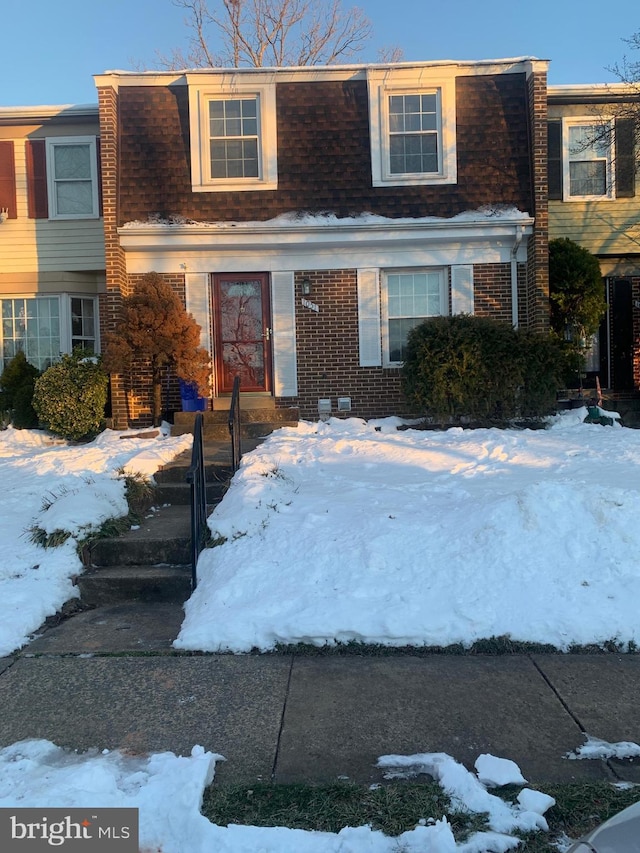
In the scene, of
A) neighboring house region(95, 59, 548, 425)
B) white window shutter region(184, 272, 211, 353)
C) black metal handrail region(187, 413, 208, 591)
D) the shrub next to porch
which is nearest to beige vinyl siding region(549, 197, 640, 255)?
neighboring house region(95, 59, 548, 425)

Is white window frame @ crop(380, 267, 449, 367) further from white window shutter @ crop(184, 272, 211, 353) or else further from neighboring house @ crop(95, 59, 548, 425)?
white window shutter @ crop(184, 272, 211, 353)

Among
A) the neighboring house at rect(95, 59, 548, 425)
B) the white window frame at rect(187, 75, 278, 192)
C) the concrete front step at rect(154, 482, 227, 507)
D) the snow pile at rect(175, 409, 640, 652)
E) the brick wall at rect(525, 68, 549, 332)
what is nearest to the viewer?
the snow pile at rect(175, 409, 640, 652)

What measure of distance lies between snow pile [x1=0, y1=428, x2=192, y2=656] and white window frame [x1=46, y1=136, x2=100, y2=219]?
477cm

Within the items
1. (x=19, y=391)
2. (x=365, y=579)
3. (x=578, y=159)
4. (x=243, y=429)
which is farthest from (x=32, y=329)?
(x=578, y=159)

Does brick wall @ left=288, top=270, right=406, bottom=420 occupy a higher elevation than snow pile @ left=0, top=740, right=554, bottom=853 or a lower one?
higher

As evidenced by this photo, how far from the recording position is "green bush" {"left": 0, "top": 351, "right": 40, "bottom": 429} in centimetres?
1138

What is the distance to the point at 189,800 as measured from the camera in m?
2.85

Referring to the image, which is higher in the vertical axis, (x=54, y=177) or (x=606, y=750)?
(x=54, y=177)

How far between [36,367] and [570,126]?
1144 cm

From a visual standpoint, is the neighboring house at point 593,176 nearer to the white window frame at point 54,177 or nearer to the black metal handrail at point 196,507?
the white window frame at point 54,177

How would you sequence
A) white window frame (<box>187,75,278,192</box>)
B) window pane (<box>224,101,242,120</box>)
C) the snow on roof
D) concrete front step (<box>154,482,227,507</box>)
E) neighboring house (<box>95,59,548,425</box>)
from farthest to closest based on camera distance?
1. window pane (<box>224,101,242,120</box>)
2. white window frame (<box>187,75,278,192</box>)
3. neighboring house (<box>95,59,548,425</box>)
4. the snow on roof
5. concrete front step (<box>154,482,227,507</box>)

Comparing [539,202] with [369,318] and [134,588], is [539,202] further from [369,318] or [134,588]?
[134,588]

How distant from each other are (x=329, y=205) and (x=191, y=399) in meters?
3.96

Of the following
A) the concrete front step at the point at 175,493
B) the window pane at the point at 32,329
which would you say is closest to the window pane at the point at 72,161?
the window pane at the point at 32,329
